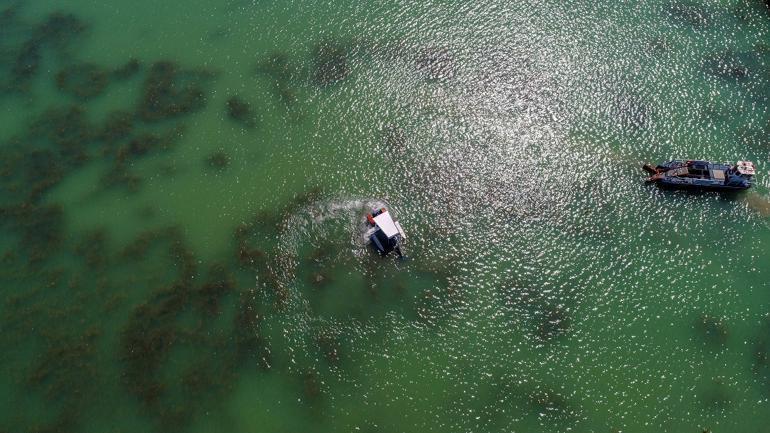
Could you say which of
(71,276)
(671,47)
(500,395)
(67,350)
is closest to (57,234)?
(71,276)

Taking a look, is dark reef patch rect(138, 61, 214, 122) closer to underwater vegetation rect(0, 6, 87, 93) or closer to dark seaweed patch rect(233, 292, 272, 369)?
underwater vegetation rect(0, 6, 87, 93)

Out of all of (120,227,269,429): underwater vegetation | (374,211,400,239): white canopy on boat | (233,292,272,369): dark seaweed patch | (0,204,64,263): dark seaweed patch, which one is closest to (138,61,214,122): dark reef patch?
(0,204,64,263): dark seaweed patch

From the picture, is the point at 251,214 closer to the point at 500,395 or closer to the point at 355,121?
the point at 355,121

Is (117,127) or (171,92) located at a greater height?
(171,92)

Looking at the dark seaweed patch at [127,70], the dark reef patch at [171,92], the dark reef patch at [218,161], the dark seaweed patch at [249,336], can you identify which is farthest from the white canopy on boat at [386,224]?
the dark seaweed patch at [127,70]

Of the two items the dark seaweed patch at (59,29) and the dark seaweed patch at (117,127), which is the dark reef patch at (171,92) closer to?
the dark seaweed patch at (117,127)

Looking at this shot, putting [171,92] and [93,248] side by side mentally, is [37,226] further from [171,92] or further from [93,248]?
[171,92]

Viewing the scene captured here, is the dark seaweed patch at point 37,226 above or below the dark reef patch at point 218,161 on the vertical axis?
above

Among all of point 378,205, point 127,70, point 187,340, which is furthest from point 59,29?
point 378,205
